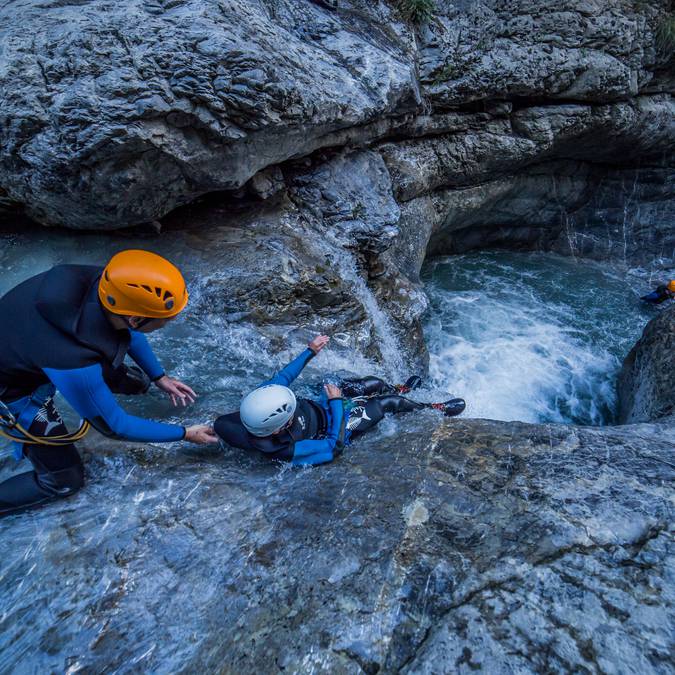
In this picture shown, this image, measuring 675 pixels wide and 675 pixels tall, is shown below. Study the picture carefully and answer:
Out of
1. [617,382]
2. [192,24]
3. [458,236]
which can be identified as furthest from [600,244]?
[192,24]

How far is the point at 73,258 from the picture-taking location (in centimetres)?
526

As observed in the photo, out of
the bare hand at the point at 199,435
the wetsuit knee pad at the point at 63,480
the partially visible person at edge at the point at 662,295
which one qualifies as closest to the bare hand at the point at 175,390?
the bare hand at the point at 199,435

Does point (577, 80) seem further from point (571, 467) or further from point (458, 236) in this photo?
point (571, 467)

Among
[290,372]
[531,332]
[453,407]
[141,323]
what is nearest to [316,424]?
[290,372]

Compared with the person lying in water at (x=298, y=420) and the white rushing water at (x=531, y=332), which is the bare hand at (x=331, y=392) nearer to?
the person lying in water at (x=298, y=420)

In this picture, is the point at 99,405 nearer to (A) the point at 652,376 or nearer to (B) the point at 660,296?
(A) the point at 652,376

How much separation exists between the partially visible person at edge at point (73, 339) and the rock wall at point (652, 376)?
17.6ft

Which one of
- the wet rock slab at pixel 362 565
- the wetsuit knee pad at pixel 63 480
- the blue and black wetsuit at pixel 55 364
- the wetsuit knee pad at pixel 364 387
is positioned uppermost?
the blue and black wetsuit at pixel 55 364

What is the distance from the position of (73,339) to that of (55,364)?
15 cm

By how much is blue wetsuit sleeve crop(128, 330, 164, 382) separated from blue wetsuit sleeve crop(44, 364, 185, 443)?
832 mm

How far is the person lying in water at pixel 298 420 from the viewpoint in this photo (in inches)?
119

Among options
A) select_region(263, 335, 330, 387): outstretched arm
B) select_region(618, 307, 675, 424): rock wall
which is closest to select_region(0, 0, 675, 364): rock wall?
select_region(263, 335, 330, 387): outstretched arm

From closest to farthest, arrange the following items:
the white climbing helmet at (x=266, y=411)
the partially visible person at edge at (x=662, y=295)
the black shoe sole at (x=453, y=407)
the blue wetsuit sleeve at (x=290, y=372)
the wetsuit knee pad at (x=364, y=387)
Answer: the white climbing helmet at (x=266, y=411)
the blue wetsuit sleeve at (x=290, y=372)
the wetsuit knee pad at (x=364, y=387)
the black shoe sole at (x=453, y=407)
the partially visible person at edge at (x=662, y=295)

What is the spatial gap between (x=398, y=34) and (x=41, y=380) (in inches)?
304
